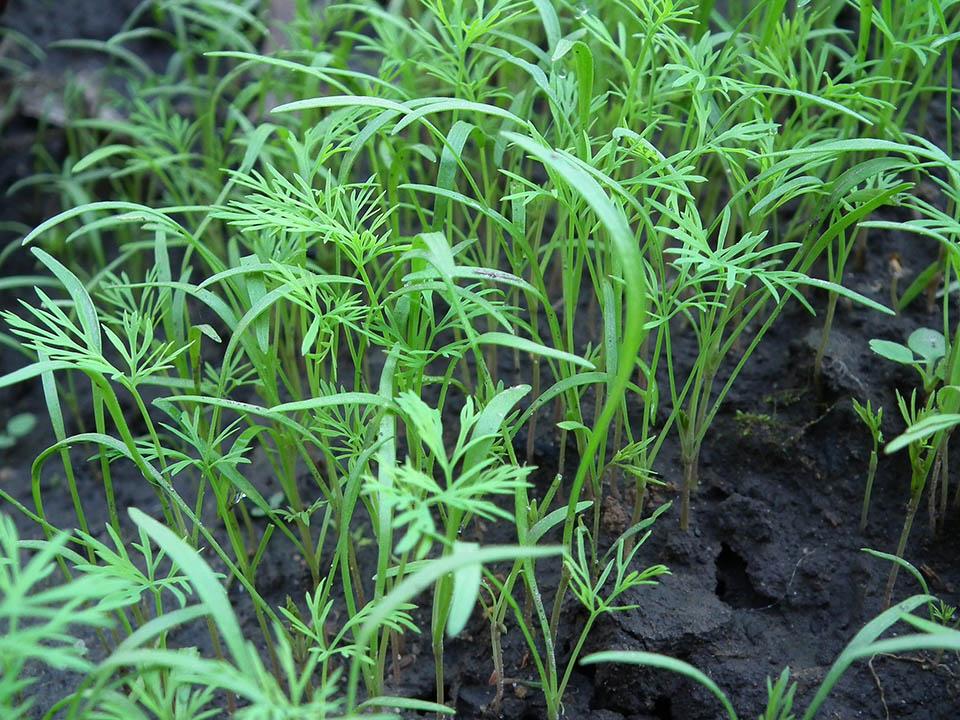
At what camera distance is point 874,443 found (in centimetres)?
128

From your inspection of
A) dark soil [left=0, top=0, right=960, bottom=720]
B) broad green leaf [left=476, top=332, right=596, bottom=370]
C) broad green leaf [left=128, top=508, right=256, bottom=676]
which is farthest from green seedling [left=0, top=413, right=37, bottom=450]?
broad green leaf [left=476, top=332, right=596, bottom=370]

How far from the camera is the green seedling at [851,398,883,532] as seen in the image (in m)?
1.20

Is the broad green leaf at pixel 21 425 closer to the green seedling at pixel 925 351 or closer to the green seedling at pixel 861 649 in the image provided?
the green seedling at pixel 861 649

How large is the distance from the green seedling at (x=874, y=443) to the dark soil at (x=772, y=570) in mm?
18

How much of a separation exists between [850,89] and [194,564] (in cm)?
99

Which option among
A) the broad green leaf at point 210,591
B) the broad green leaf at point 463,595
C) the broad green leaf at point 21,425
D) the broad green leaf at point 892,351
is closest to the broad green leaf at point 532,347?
the broad green leaf at point 463,595

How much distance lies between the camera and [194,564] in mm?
868

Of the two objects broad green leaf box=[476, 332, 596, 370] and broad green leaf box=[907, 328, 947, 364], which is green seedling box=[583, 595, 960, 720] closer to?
broad green leaf box=[476, 332, 596, 370]

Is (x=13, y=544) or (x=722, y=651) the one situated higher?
(x=13, y=544)

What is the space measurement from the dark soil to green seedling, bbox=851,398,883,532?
0.02 metres

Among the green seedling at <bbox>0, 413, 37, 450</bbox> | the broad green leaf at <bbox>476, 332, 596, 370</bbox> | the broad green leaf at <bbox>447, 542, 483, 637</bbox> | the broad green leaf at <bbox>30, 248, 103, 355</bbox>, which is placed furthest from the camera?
the green seedling at <bbox>0, 413, 37, 450</bbox>

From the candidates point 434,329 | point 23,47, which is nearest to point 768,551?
point 434,329

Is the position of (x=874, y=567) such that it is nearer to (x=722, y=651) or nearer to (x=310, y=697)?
(x=722, y=651)

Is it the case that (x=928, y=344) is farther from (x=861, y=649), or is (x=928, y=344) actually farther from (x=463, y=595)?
(x=463, y=595)
